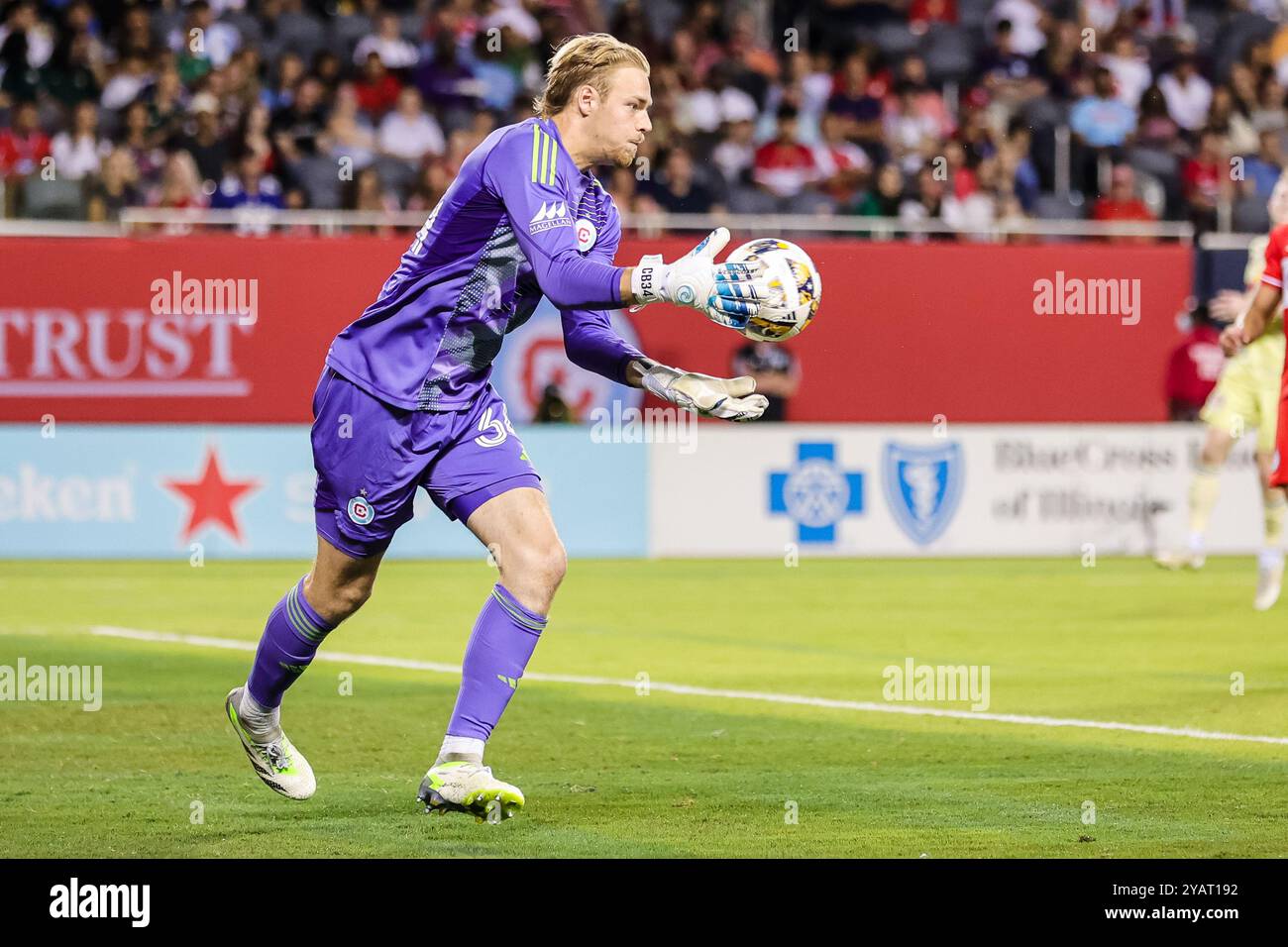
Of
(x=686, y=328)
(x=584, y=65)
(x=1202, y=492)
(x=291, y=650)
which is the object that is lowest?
(x=291, y=650)

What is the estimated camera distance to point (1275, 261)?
8836mm

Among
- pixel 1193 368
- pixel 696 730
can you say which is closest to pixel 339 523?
pixel 696 730

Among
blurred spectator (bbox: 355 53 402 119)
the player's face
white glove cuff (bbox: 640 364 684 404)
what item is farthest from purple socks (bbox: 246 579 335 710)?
blurred spectator (bbox: 355 53 402 119)

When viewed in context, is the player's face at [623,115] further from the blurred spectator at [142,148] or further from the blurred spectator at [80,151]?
the blurred spectator at [80,151]

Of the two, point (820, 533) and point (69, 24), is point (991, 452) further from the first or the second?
point (69, 24)

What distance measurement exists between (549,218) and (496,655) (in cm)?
131

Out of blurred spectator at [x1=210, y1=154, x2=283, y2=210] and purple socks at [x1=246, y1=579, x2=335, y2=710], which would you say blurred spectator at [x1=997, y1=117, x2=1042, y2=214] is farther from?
purple socks at [x1=246, y1=579, x2=335, y2=710]

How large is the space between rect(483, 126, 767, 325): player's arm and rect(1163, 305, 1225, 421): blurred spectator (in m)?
14.0

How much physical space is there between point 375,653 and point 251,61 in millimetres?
9066

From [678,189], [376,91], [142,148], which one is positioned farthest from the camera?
[376,91]

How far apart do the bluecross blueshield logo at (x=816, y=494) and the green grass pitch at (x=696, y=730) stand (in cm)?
197

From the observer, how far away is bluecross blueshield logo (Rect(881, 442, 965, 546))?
17078mm

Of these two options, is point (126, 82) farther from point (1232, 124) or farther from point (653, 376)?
point (653, 376)

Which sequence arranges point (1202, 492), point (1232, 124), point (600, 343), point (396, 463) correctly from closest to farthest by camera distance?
1. point (396, 463)
2. point (600, 343)
3. point (1202, 492)
4. point (1232, 124)
